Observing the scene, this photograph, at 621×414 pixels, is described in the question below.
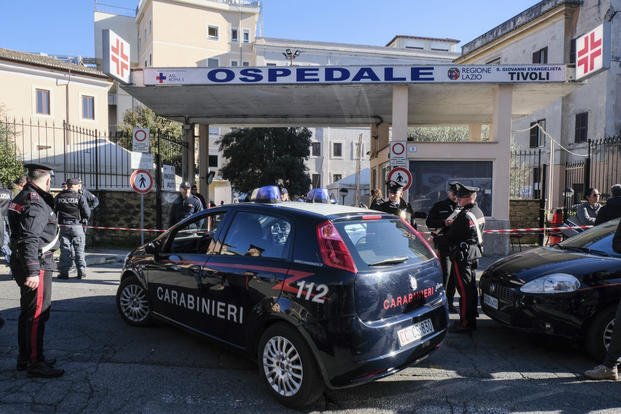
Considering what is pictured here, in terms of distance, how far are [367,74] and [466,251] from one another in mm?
7019

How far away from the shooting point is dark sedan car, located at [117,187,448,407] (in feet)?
10.9

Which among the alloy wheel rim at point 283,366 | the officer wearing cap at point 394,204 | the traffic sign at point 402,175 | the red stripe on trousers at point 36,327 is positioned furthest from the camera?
the traffic sign at point 402,175

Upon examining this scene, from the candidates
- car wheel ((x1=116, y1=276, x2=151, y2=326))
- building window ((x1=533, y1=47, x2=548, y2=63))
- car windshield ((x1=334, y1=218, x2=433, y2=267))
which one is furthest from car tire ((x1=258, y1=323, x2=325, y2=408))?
building window ((x1=533, y1=47, x2=548, y2=63))

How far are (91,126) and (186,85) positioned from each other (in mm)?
22255

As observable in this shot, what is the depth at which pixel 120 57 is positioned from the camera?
10.5 m

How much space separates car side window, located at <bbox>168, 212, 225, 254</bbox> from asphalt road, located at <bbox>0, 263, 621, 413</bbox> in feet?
3.38

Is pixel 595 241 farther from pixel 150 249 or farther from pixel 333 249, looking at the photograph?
pixel 150 249

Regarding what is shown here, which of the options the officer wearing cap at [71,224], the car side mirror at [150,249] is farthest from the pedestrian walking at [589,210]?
the officer wearing cap at [71,224]

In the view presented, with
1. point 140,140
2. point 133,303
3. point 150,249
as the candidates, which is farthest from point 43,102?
point 150,249

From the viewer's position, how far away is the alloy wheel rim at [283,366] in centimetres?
346

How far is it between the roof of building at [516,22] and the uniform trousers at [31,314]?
27712 mm

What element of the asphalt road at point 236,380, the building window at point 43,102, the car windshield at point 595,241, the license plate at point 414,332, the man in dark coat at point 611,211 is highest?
the building window at point 43,102

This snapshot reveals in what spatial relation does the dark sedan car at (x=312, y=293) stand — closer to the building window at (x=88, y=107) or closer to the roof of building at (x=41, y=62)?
the roof of building at (x=41, y=62)

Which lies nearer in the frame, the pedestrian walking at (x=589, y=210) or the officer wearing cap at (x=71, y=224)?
the officer wearing cap at (x=71, y=224)
